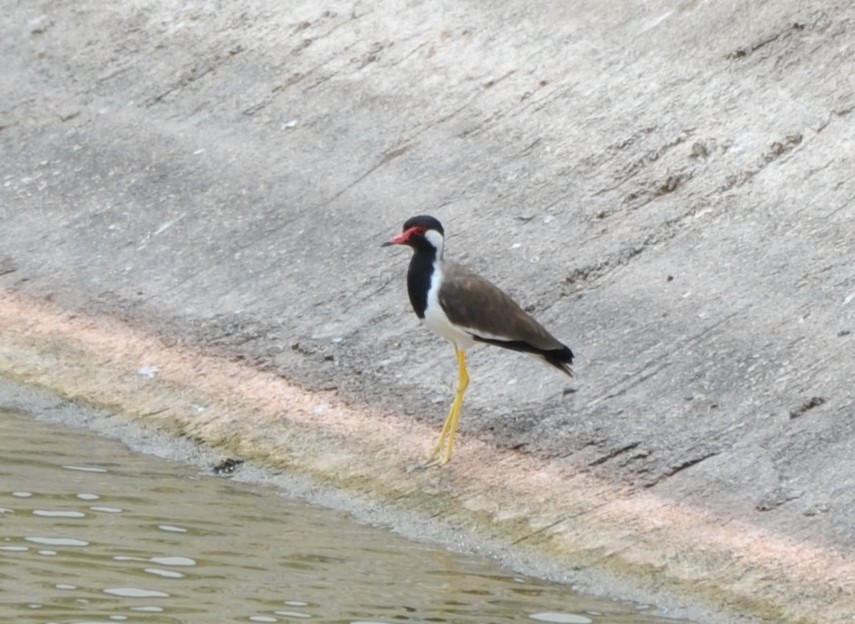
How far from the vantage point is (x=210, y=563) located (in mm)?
8492

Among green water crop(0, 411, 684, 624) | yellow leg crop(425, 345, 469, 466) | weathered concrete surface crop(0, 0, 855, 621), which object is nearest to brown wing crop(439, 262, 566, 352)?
yellow leg crop(425, 345, 469, 466)

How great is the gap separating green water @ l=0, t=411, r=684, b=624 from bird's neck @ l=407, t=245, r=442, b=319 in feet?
4.32

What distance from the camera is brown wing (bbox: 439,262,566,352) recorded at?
9836mm

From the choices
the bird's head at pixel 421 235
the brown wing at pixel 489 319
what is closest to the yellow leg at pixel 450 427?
the brown wing at pixel 489 319

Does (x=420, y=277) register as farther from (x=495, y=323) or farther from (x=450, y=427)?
(x=450, y=427)

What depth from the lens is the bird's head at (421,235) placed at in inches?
393

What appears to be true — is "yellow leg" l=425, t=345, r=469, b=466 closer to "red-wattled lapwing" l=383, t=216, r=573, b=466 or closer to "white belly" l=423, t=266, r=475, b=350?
"red-wattled lapwing" l=383, t=216, r=573, b=466

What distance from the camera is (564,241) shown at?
11.8 meters

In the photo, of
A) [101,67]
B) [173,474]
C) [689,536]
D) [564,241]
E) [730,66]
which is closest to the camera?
[689,536]

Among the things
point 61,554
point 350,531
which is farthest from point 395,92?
point 61,554

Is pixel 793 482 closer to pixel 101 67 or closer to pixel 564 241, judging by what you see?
pixel 564 241

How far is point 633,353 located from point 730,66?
3385mm

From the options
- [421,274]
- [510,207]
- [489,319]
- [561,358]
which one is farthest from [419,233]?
[510,207]

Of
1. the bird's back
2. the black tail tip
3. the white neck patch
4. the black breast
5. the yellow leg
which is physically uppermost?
the white neck patch
